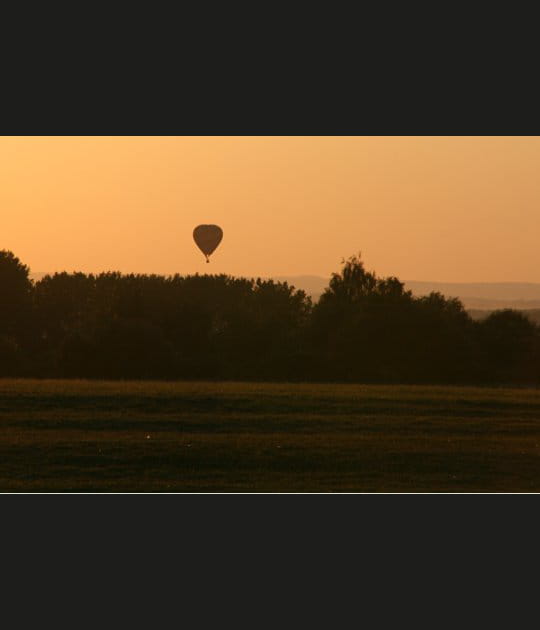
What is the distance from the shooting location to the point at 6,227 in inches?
324

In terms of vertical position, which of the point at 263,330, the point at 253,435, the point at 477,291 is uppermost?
the point at 477,291

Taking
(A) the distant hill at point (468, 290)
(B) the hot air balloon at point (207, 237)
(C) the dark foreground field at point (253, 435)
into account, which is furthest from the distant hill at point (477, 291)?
(C) the dark foreground field at point (253, 435)

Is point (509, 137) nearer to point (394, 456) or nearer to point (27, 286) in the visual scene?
point (394, 456)

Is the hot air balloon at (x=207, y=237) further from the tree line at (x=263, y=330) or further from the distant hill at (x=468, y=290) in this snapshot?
the distant hill at (x=468, y=290)

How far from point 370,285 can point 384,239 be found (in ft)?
1.23

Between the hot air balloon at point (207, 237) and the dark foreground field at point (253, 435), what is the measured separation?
1.03 meters

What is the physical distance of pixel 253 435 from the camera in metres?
8.19

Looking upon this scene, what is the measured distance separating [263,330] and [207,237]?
82 cm

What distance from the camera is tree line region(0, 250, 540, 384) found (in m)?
8.16

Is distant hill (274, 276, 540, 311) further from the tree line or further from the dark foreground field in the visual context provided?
the dark foreground field

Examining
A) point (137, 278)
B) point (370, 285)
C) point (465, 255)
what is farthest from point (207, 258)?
point (465, 255)

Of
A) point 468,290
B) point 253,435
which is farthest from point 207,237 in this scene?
point 468,290

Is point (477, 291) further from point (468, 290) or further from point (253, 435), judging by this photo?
point (253, 435)

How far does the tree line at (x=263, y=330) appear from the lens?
816cm
